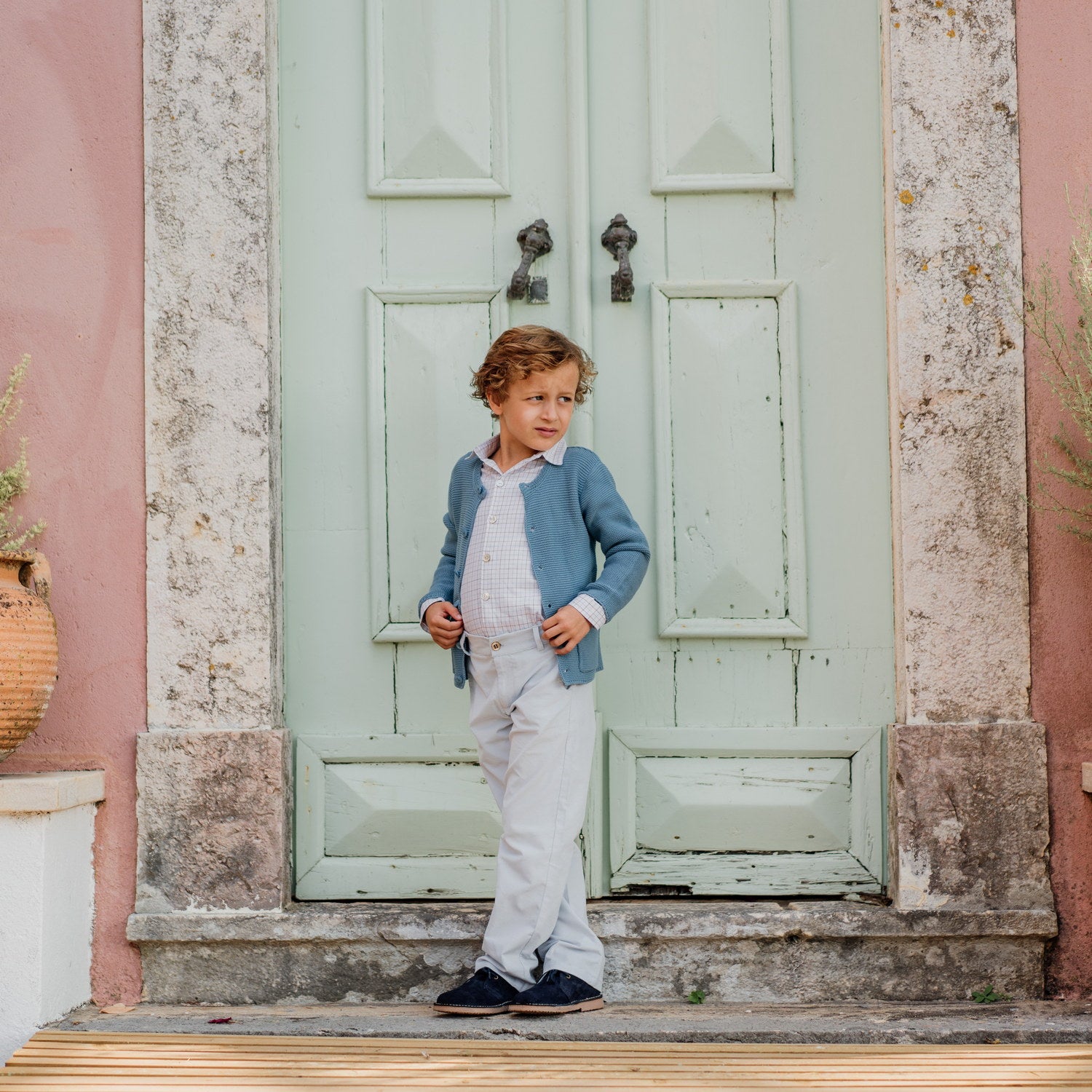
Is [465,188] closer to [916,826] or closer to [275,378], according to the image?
[275,378]

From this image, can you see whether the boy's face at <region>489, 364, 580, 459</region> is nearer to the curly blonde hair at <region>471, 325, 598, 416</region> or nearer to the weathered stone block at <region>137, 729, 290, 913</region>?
the curly blonde hair at <region>471, 325, 598, 416</region>

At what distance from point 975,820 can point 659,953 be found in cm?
84

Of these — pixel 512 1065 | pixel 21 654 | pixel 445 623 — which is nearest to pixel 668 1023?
pixel 512 1065

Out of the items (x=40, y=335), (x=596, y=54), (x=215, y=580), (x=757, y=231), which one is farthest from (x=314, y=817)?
(x=596, y=54)

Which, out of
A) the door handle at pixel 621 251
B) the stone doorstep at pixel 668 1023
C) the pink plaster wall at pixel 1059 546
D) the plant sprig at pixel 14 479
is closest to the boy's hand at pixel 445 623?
the stone doorstep at pixel 668 1023

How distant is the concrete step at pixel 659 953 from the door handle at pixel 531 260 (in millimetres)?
1583

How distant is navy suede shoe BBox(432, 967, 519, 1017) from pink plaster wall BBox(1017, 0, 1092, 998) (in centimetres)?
134

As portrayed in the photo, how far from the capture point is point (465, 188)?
121 inches

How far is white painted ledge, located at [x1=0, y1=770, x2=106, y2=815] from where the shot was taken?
2617mm

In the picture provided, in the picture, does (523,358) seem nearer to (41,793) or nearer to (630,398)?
(630,398)

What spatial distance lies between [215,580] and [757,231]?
66.5 inches

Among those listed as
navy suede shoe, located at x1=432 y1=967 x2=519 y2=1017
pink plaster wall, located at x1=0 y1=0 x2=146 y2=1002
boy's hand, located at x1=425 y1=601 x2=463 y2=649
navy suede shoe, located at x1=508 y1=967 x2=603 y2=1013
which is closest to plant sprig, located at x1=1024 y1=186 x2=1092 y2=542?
boy's hand, located at x1=425 y1=601 x2=463 y2=649

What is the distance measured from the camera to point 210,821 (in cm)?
289

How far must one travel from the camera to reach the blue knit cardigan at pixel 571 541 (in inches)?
102
